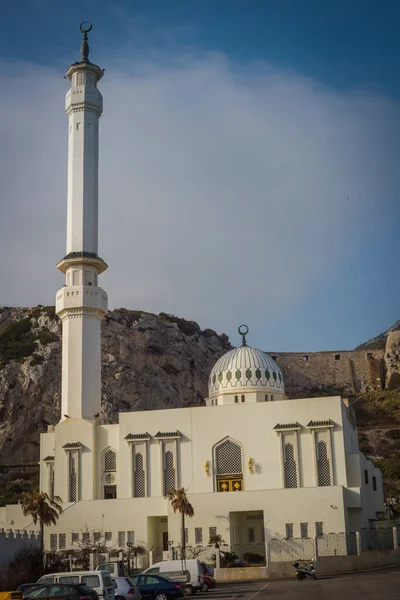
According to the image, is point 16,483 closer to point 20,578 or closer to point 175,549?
point 175,549

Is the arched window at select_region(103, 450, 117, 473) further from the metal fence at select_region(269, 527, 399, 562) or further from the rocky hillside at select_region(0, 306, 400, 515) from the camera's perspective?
the rocky hillside at select_region(0, 306, 400, 515)

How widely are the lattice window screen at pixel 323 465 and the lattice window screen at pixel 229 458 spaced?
4484 millimetres

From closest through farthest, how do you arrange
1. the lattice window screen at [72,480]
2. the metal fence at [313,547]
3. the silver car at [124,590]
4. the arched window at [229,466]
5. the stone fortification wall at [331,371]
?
the silver car at [124,590] → the metal fence at [313,547] → the arched window at [229,466] → the lattice window screen at [72,480] → the stone fortification wall at [331,371]

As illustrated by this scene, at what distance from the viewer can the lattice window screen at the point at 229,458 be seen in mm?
46250

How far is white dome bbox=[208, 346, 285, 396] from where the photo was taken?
50.9 metres

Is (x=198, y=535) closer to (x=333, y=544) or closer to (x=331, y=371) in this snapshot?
(x=333, y=544)

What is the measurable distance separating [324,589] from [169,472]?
69.2 feet

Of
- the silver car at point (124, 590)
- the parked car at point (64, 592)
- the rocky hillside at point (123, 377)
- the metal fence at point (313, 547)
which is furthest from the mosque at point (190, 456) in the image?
the parked car at point (64, 592)

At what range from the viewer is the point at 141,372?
84438 millimetres

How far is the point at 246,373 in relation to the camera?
50906 millimetres

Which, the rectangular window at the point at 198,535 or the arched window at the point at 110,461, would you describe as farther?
the arched window at the point at 110,461

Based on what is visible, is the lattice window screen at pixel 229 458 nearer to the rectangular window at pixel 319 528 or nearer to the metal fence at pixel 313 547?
the rectangular window at pixel 319 528

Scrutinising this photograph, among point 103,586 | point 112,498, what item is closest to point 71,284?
point 112,498

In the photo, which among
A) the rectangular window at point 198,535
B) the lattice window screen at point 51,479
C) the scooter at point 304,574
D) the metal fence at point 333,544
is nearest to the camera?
the scooter at point 304,574
